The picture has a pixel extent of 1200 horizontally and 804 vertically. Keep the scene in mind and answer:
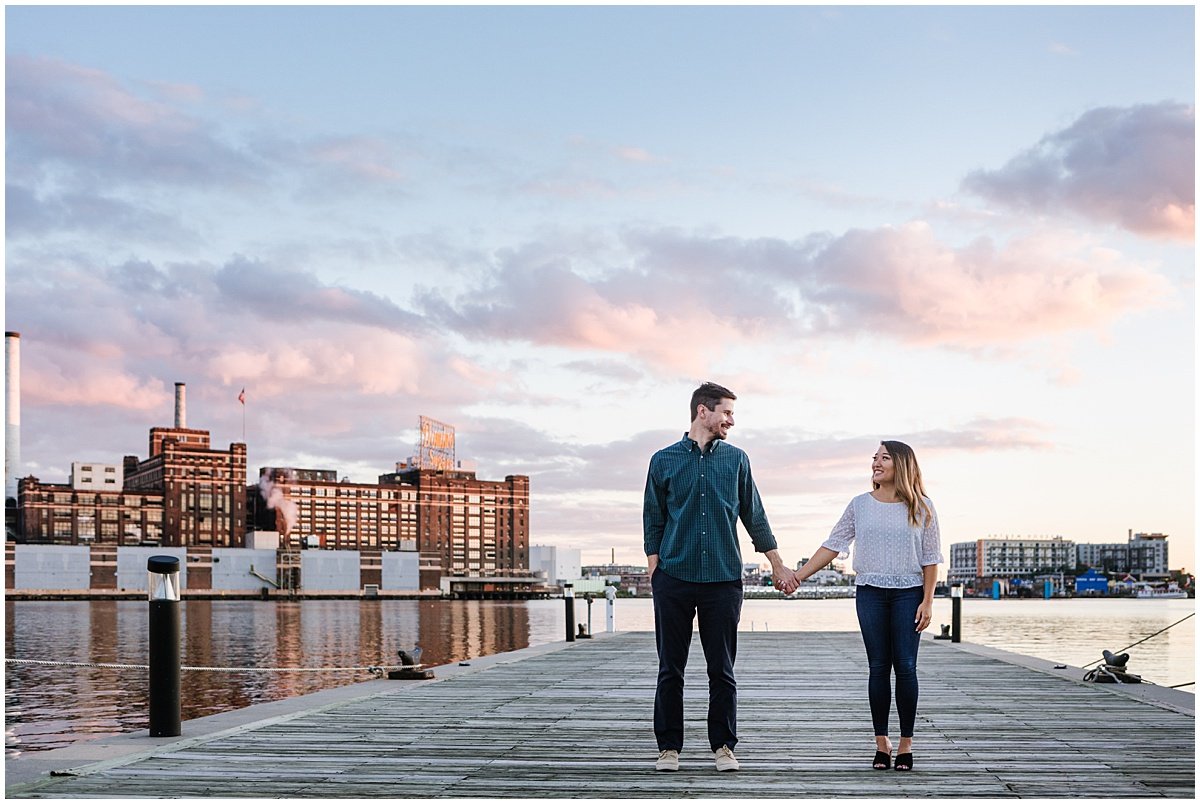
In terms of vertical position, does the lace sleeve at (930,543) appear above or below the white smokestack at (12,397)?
below

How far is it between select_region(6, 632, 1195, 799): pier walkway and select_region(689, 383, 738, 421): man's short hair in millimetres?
2036

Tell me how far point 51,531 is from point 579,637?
173949mm

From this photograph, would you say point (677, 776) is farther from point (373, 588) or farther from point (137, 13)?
point (373, 588)

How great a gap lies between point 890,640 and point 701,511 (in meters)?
1.36

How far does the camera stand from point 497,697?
441 inches

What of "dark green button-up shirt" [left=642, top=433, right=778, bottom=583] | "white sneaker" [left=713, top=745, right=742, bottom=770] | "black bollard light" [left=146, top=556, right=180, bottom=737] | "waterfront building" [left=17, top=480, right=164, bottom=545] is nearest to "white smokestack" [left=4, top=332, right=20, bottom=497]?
"waterfront building" [left=17, top=480, right=164, bottom=545]

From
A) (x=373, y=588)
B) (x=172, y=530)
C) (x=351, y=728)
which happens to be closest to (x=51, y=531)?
(x=172, y=530)

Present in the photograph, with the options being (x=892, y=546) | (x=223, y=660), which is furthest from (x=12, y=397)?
(x=892, y=546)

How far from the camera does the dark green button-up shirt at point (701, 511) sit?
22.4ft

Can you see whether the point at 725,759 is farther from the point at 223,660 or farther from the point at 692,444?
the point at 223,660

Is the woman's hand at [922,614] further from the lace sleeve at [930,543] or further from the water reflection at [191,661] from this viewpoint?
the water reflection at [191,661]

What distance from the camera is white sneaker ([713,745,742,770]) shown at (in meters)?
6.77

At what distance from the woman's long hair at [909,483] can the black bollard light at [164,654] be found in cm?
457

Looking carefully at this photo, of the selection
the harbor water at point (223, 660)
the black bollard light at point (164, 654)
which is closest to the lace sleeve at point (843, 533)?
the black bollard light at point (164, 654)
